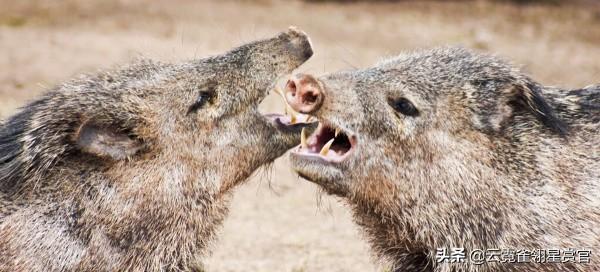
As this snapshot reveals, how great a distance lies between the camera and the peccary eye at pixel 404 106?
18.8ft

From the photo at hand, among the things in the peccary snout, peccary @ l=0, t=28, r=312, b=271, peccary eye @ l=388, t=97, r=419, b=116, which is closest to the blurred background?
peccary @ l=0, t=28, r=312, b=271

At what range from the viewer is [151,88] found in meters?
5.87

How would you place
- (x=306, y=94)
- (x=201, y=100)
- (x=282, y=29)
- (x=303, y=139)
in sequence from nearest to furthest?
(x=306, y=94) < (x=303, y=139) < (x=201, y=100) < (x=282, y=29)

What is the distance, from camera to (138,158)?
18.6 feet

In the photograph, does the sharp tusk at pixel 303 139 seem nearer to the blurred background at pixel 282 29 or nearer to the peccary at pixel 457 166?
the peccary at pixel 457 166

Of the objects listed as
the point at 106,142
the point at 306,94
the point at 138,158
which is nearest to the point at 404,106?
the point at 306,94

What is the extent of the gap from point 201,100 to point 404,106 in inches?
45.9

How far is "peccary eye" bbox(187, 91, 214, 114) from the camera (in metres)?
5.85

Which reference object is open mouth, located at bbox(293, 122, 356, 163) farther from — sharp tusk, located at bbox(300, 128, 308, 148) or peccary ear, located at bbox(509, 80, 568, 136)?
peccary ear, located at bbox(509, 80, 568, 136)

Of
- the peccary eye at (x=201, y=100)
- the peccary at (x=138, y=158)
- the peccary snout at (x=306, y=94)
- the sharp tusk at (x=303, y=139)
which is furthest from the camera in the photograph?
the peccary eye at (x=201, y=100)

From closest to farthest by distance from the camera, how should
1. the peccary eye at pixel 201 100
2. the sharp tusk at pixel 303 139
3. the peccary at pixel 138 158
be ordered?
the peccary at pixel 138 158 < the sharp tusk at pixel 303 139 < the peccary eye at pixel 201 100

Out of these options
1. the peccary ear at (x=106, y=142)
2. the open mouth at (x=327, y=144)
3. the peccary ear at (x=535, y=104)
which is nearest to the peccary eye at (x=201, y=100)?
the peccary ear at (x=106, y=142)

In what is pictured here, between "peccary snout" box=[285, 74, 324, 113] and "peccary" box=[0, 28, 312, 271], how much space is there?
0.79 feet

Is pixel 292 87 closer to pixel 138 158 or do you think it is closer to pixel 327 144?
pixel 327 144
